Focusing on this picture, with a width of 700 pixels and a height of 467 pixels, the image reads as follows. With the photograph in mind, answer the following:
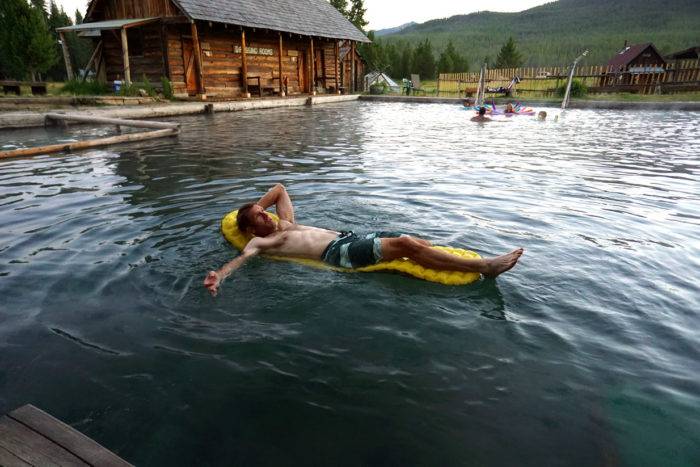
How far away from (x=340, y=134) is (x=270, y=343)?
39.0 ft

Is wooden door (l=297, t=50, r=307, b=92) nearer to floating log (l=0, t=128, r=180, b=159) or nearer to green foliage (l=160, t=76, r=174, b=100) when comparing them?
green foliage (l=160, t=76, r=174, b=100)

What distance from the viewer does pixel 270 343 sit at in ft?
10.8

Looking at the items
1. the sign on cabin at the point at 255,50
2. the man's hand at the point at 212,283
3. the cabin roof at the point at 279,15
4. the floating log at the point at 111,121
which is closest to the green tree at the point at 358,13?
the cabin roof at the point at 279,15

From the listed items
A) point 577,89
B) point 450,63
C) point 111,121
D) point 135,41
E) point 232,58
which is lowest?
point 111,121

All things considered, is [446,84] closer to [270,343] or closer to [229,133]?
[229,133]

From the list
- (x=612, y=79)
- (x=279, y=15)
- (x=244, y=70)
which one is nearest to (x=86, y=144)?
(x=244, y=70)

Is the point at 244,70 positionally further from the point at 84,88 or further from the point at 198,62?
the point at 84,88

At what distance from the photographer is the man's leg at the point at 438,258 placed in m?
3.97

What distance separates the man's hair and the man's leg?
1.50m

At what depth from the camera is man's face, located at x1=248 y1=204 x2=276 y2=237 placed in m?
4.62

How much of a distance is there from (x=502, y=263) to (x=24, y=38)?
113 feet

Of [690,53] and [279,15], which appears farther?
→ [690,53]

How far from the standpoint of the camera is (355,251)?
4359 millimetres

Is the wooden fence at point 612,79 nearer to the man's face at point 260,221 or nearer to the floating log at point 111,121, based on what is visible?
the floating log at point 111,121
